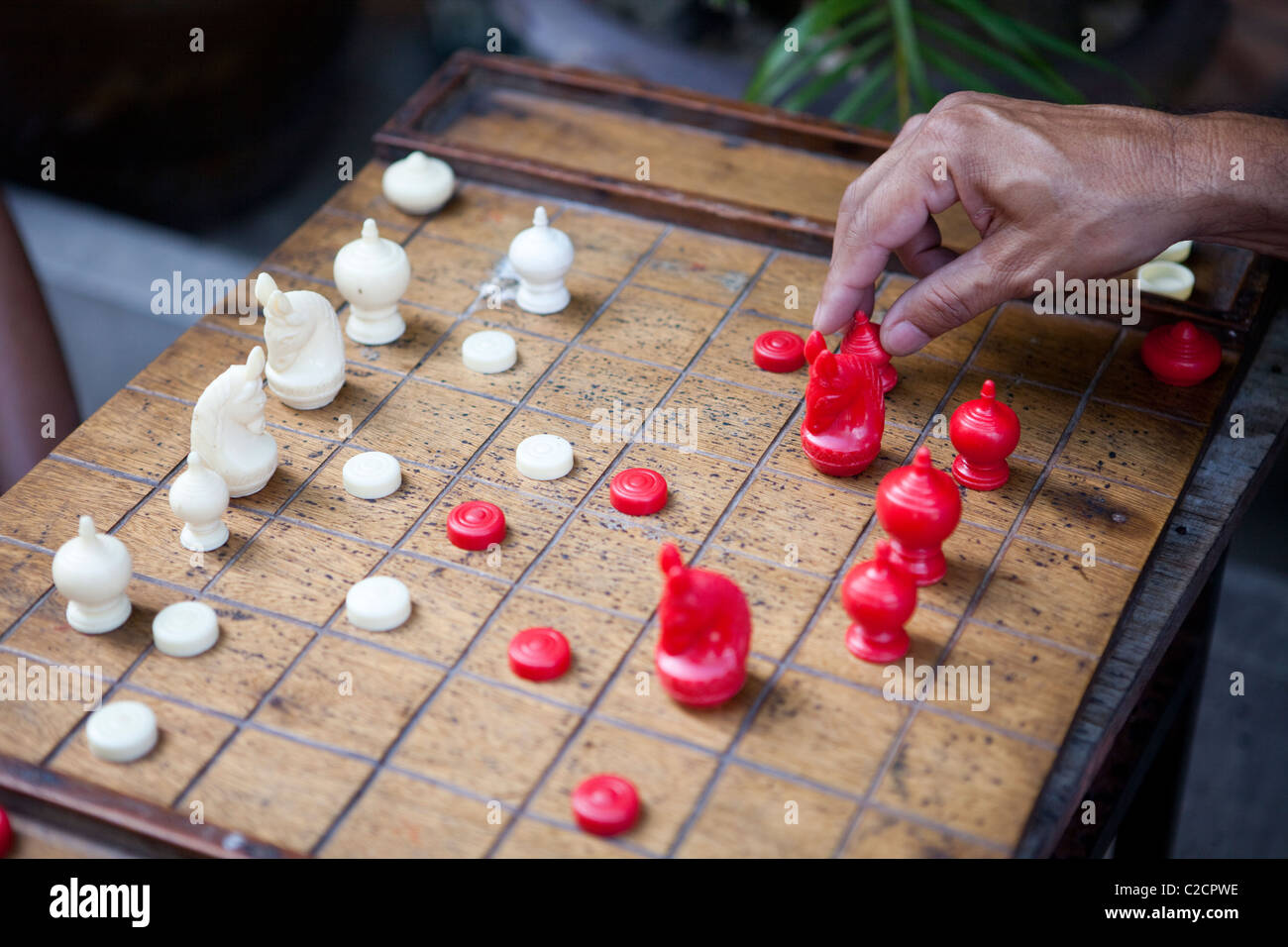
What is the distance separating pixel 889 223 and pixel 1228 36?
286cm

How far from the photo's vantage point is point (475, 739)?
1.47 m

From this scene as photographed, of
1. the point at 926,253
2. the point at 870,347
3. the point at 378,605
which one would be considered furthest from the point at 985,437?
the point at 378,605

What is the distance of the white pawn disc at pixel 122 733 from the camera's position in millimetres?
1441

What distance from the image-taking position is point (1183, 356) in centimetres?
196

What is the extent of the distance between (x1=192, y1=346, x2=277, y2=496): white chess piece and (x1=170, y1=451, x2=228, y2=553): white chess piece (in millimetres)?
26

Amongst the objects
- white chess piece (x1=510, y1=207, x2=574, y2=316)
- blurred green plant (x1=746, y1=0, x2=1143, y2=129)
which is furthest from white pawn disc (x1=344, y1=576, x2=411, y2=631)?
blurred green plant (x1=746, y1=0, x2=1143, y2=129)

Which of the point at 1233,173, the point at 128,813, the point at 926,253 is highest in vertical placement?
the point at 1233,173

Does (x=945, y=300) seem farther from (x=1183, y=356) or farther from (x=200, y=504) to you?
(x=200, y=504)

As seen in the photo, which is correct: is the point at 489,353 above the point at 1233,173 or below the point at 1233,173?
below

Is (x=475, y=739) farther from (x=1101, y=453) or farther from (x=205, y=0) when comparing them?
(x=205, y=0)

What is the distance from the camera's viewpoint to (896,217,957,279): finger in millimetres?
2039

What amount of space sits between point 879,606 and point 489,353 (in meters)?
0.77

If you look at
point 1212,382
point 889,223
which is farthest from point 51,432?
point 1212,382

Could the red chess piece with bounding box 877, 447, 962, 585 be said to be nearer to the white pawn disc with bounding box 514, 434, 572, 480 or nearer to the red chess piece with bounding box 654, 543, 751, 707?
the red chess piece with bounding box 654, 543, 751, 707
